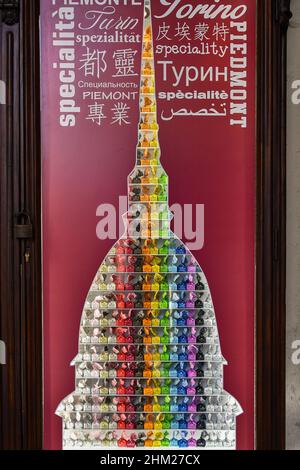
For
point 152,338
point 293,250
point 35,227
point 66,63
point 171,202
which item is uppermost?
point 66,63

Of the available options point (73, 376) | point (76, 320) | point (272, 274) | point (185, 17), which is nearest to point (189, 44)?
point (185, 17)

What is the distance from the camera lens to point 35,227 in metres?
2.12

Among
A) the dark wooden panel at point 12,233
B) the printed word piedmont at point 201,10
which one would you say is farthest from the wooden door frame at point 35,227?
the printed word piedmont at point 201,10

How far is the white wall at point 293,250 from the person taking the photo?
83.5 inches

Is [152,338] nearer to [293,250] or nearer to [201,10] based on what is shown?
[293,250]

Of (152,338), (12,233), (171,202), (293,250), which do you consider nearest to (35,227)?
(12,233)

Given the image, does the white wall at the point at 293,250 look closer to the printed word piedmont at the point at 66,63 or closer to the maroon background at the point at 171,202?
the maroon background at the point at 171,202

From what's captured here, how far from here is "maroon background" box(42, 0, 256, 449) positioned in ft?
6.97

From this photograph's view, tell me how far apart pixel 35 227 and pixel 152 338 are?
0.70 meters

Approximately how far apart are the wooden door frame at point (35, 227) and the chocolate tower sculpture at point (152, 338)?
0.21 metres

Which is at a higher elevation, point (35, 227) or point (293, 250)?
point (35, 227)

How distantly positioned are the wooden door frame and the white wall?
47 mm

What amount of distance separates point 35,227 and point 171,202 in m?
0.60

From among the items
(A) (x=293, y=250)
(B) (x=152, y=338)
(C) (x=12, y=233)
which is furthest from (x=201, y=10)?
(B) (x=152, y=338)
